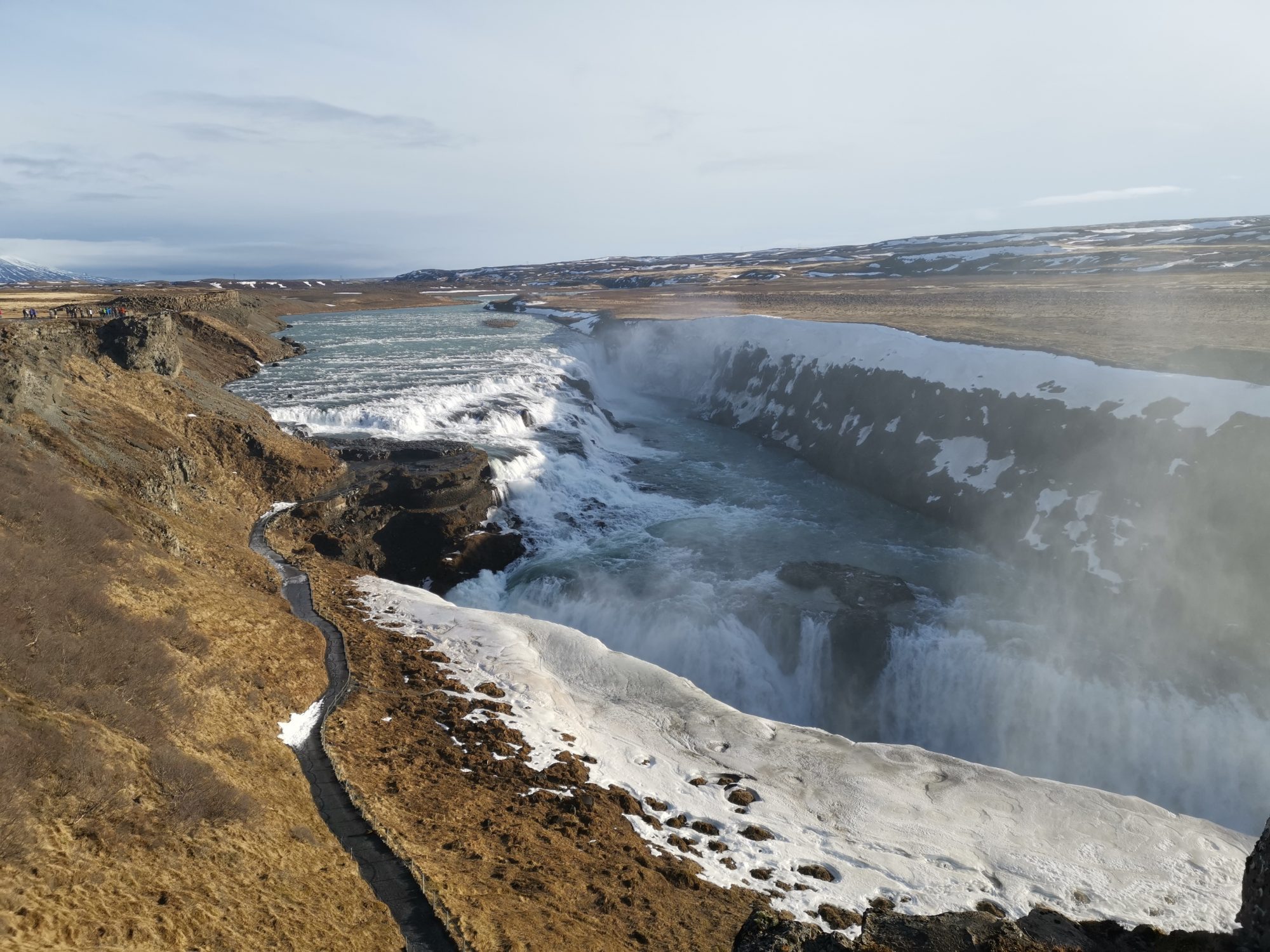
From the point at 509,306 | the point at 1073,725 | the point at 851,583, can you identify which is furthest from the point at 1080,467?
the point at 509,306

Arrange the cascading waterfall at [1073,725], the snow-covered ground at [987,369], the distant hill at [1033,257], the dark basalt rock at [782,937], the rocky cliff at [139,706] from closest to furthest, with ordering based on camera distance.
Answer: the dark basalt rock at [782,937]
the rocky cliff at [139,706]
the cascading waterfall at [1073,725]
the snow-covered ground at [987,369]
the distant hill at [1033,257]

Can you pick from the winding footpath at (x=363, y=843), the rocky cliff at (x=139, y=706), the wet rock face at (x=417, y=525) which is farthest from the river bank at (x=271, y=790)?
the wet rock face at (x=417, y=525)

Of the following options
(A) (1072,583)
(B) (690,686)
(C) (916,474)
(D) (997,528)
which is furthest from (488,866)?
(C) (916,474)

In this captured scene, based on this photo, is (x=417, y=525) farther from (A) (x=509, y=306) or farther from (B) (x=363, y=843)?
(A) (x=509, y=306)

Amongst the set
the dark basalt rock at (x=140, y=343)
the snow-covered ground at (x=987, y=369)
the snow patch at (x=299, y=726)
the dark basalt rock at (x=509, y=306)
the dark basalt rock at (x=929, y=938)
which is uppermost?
the dark basalt rock at (x=509, y=306)

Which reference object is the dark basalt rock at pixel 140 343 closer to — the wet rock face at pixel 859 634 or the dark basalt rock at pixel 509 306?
the wet rock face at pixel 859 634

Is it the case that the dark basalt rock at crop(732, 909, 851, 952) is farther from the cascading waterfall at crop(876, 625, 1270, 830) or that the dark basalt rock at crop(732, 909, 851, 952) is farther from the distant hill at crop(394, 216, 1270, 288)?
the distant hill at crop(394, 216, 1270, 288)

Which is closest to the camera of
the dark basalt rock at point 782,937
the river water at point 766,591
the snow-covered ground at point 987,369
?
the dark basalt rock at point 782,937

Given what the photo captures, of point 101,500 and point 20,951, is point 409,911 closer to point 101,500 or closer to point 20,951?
point 20,951
